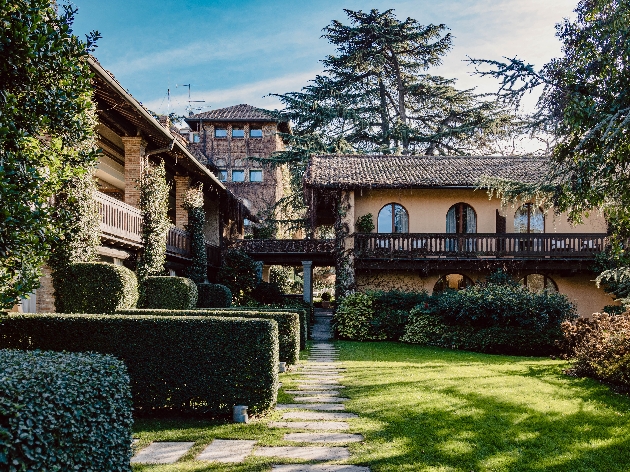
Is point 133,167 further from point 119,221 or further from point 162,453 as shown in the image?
point 162,453

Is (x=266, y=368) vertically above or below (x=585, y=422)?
above

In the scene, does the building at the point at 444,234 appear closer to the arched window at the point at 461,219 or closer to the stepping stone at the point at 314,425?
the arched window at the point at 461,219

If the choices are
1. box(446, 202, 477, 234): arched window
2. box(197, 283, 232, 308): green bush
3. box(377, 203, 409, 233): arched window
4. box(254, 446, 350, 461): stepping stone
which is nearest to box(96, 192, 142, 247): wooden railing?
box(197, 283, 232, 308): green bush

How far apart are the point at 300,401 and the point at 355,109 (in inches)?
941

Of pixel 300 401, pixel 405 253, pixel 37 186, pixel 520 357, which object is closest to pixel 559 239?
pixel 405 253

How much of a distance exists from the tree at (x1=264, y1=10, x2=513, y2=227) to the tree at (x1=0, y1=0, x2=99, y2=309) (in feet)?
75.3

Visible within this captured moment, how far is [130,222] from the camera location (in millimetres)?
15281

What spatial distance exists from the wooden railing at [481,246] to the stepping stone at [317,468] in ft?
54.4

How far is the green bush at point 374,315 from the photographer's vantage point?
18.3 metres

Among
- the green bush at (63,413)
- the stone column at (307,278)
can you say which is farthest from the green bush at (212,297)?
the green bush at (63,413)

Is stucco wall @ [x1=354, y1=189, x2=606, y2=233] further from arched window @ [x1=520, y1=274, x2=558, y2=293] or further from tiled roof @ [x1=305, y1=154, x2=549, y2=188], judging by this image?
arched window @ [x1=520, y1=274, x2=558, y2=293]

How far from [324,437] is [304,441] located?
0.28 meters

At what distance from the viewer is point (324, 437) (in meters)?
5.96

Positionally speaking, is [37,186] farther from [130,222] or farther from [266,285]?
[266,285]
